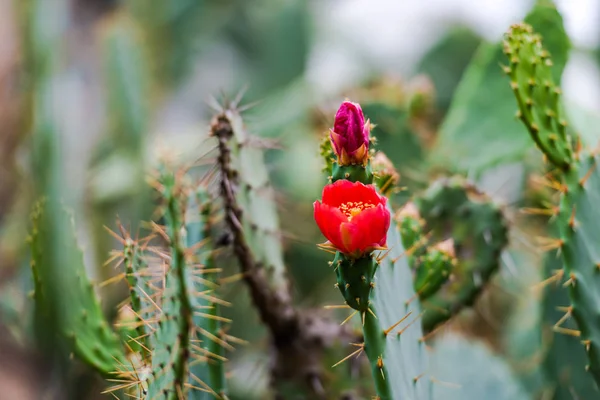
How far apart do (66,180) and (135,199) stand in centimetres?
22

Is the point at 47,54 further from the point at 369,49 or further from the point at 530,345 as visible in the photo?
the point at 369,49

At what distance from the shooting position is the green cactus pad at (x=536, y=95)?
0.87 meters

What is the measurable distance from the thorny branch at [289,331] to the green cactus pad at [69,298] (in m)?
0.20

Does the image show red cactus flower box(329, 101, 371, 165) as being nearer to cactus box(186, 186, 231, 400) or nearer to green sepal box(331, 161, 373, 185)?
green sepal box(331, 161, 373, 185)

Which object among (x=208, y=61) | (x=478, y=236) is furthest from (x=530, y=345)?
(x=208, y=61)

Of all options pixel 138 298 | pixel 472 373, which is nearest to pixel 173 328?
pixel 138 298

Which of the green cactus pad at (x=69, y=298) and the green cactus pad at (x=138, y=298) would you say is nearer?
the green cactus pad at (x=138, y=298)

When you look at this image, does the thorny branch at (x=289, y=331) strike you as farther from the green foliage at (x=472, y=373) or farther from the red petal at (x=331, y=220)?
the red petal at (x=331, y=220)

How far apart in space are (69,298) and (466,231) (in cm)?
58

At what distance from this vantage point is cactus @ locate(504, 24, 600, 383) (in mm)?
848

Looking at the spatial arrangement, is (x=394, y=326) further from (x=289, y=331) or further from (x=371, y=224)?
(x=289, y=331)

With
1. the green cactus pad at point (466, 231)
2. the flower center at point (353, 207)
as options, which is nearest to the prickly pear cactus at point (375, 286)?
the flower center at point (353, 207)

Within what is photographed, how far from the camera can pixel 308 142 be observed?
7.00 feet

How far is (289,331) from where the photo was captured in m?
1.07
